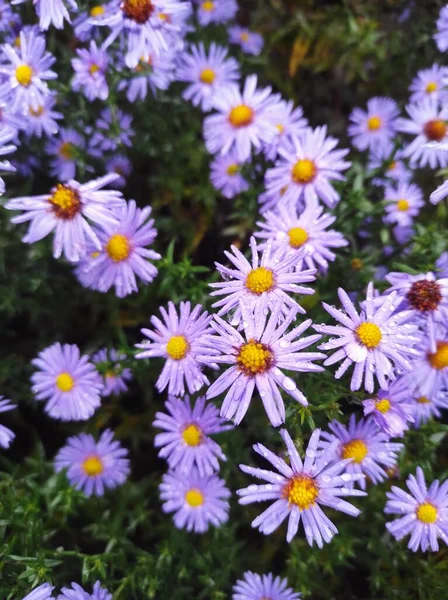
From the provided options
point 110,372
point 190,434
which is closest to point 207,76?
point 110,372

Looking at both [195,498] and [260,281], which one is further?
[195,498]

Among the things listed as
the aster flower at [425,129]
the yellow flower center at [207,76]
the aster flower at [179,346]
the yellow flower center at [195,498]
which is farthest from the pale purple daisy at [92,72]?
the yellow flower center at [195,498]

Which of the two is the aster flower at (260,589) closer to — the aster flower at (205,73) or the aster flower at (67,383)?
the aster flower at (67,383)

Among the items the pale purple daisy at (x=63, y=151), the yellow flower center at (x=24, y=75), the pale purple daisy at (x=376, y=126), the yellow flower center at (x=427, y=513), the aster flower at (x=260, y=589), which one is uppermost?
the pale purple daisy at (x=376, y=126)

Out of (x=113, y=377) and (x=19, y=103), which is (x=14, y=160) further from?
(x=113, y=377)

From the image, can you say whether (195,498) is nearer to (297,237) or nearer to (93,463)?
(93,463)

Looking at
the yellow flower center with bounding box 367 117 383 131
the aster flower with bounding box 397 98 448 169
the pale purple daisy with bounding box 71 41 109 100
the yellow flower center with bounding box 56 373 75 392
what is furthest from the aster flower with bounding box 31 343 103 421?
the yellow flower center with bounding box 367 117 383 131
